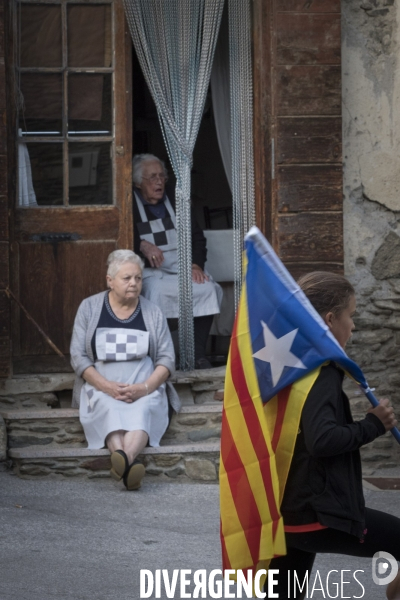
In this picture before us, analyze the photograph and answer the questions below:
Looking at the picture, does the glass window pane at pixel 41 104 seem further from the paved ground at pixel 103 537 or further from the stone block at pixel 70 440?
the paved ground at pixel 103 537

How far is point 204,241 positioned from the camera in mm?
6762

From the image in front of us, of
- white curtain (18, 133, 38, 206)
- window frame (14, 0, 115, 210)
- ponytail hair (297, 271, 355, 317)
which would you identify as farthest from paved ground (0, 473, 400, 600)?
window frame (14, 0, 115, 210)

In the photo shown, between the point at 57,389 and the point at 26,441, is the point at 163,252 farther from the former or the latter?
the point at 26,441

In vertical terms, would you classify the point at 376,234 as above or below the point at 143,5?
below

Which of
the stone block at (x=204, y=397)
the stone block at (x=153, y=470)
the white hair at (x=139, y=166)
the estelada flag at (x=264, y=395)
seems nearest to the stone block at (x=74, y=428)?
the stone block at (x=153, y=470)

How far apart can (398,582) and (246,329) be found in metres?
0.84

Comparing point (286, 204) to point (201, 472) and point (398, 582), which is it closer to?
point (201, 472)

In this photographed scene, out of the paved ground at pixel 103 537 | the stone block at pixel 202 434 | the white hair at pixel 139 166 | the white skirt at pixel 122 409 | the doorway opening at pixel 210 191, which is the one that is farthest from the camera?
the doorway opening at pixel 210 191

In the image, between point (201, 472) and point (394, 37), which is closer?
point (201, 472)

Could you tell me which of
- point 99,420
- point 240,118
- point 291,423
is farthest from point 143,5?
point 291,423

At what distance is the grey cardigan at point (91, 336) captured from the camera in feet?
19.0

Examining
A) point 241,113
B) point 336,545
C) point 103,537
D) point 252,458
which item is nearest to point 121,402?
point 103,537

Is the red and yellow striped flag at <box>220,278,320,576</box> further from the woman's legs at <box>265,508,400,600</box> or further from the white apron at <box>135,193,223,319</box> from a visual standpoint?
the white apron at <box>135,193,223,319</box>

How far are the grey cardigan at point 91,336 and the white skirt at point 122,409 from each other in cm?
8
